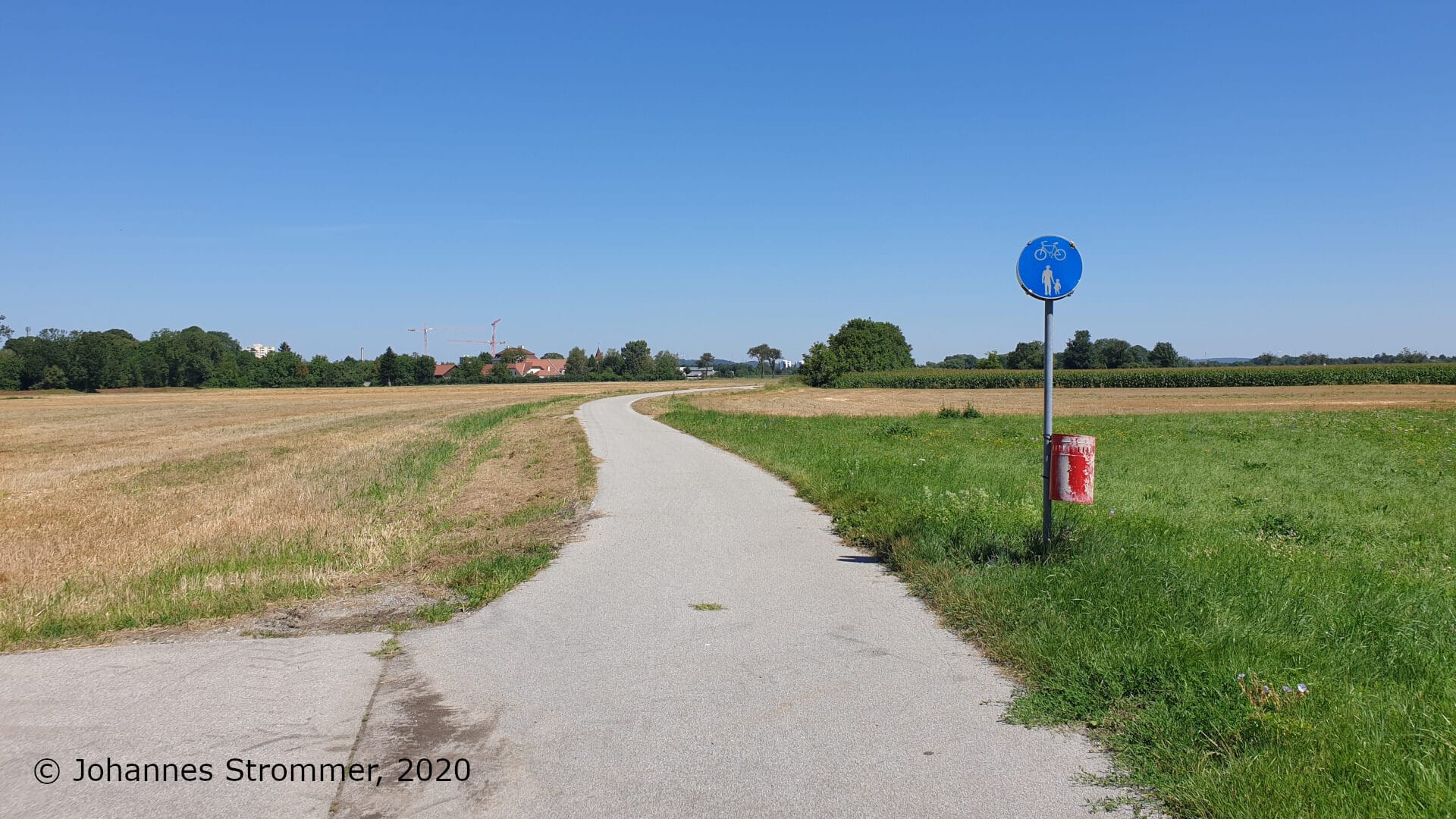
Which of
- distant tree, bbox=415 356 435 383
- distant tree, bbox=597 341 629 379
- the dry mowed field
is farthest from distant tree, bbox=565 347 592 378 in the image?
the dry mowed field

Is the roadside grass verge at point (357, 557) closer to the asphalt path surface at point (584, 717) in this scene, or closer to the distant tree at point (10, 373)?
the asphalt path surface at point (584, 717)

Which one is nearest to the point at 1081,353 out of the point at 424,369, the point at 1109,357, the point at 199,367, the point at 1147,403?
the point at 1109,357

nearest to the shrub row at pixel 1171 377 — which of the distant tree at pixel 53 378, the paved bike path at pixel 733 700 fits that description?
the distant tree at pixel 53 378

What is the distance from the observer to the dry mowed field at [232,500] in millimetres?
8617

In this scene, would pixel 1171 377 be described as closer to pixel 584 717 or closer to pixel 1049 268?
pixel 1049 268

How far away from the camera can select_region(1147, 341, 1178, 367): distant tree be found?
427 ft

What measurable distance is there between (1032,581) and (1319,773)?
3.36 m

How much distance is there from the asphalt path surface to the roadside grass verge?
34.3 inches

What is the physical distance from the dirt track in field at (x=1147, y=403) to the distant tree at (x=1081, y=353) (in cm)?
Answer: 5654

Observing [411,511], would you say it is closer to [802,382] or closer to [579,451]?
[579,451]

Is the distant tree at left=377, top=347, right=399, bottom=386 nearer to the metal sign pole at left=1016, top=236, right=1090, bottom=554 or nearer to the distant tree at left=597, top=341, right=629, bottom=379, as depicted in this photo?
the distant tree at left=597, top=341, right=629, bottom=379

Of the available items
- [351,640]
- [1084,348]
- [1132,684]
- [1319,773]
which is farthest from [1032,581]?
[1084,348]

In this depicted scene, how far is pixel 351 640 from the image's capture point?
6.27m

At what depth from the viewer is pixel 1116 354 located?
13250 cm
